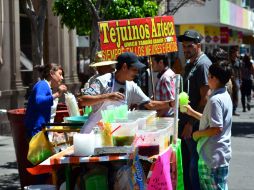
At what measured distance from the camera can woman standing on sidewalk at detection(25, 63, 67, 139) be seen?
25.1 feet

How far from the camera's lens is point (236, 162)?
10836 mm

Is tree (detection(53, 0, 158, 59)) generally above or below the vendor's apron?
above

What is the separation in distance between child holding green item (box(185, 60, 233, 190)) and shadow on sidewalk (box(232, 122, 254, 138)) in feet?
28.1

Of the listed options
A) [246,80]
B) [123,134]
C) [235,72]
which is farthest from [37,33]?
[246,80]

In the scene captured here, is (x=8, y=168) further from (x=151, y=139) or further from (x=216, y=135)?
(x=151, y=139)

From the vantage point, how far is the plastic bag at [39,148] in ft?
22.3

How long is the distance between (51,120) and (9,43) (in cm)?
784

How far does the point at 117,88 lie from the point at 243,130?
9770mm

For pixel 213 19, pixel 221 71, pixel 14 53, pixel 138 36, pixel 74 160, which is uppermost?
pixel 213 19

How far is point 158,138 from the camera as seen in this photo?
5449mm

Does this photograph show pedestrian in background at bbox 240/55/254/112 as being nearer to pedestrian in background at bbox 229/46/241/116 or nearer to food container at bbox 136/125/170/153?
pedestrian in background at bbox 229/46/241/116

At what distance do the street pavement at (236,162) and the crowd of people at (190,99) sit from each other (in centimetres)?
156

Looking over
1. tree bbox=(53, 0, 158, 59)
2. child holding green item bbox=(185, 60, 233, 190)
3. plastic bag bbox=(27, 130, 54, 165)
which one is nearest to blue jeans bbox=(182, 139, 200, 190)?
child holding green item bbox=(185, 60, 233, 190)

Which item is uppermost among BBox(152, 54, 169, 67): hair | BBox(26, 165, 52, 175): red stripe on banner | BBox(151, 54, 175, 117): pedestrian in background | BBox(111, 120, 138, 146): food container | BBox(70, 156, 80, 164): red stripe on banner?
BBox(152, 54, 169, 67): hair
